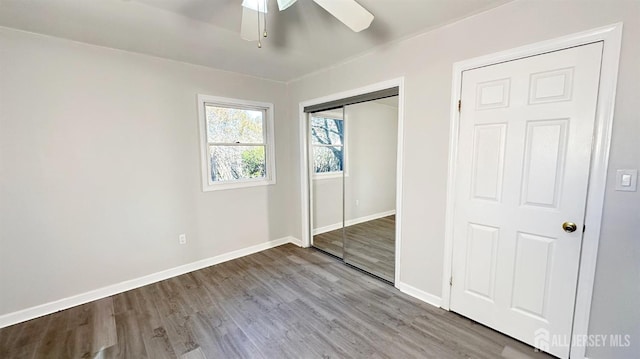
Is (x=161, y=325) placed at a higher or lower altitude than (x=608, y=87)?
lower

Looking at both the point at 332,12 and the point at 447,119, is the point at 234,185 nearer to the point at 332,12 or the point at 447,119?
the point at 332,12

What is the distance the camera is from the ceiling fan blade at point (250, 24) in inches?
65.8

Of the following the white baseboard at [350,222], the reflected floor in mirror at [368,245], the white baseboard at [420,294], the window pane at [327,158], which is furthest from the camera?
the white baseboard at [350,222]

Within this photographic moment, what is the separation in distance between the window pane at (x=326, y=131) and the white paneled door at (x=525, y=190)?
190 centimetres

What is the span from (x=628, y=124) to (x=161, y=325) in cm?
350

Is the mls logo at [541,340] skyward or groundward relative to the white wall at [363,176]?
groundward

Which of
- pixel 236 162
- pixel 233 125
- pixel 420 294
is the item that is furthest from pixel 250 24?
pixel 420 294

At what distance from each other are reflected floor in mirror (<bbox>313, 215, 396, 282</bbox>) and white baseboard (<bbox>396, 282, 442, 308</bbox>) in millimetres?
202

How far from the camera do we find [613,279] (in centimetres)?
156

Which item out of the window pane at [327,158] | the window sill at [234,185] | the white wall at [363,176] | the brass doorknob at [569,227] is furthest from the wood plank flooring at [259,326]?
the window pane at [327,158]

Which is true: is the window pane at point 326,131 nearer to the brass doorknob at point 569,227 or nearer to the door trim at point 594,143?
the door trim at point 594,143

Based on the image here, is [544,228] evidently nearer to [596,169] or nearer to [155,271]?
[596,169]

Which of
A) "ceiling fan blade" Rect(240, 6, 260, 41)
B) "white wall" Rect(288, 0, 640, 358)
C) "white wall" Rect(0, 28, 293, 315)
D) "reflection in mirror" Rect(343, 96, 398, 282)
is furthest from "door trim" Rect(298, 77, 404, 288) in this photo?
"ceiling fan blade" Rect(240, 6, 260, 41)

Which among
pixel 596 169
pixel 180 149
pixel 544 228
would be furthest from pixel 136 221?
pixel 596 169
